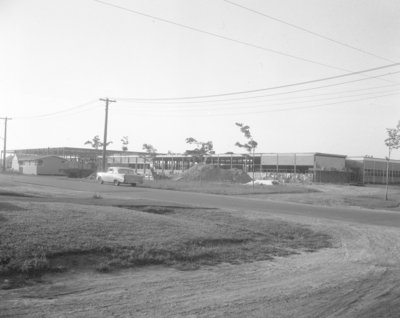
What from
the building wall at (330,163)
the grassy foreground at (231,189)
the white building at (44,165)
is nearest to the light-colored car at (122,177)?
the grassy foreground at (231,189)

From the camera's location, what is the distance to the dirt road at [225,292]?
570 centimetres

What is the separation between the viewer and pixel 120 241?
30.0 ft

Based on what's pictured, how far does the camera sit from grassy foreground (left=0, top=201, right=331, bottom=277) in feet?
25.3

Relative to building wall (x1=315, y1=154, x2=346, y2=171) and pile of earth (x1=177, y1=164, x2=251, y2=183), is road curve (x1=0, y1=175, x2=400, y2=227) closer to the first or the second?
pile of earth (x1=177, y1=164, x2=251, y2=183)

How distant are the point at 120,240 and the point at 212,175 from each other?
171 ft

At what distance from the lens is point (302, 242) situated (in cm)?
1173

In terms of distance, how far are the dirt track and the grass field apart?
18.1 inches

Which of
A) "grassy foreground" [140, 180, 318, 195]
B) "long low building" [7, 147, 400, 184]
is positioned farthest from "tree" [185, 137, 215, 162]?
"grassy foreground" [140, 180, 318, 195]

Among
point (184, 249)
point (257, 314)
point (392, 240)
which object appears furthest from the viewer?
point (392, 240)

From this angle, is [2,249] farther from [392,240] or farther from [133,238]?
[392,240]

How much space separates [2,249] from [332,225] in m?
11.2

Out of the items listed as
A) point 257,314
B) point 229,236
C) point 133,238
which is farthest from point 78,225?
point 257,314

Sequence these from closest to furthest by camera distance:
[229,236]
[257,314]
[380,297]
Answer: [257,314] → [380,297] → [229,236]

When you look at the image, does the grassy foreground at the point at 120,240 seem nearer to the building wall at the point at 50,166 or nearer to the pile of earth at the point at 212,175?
the pile of earth at the point at 212,175
